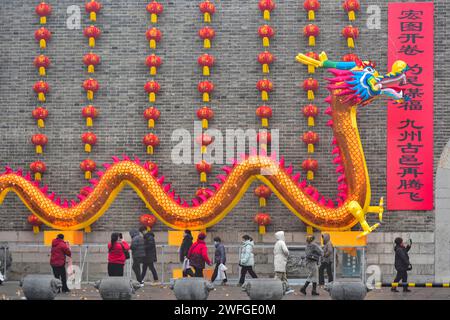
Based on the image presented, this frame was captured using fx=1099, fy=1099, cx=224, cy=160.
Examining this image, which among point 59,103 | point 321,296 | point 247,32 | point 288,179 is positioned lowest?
point 321,296

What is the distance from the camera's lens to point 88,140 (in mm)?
26312

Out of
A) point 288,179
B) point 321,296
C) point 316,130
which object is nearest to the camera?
point 321,296

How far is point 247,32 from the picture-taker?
26.4 meters

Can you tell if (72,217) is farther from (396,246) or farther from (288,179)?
(396,246)

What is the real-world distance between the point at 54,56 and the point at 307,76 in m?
6.19

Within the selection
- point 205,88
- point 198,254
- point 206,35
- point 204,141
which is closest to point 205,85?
point 205,88

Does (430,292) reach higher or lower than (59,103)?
lower

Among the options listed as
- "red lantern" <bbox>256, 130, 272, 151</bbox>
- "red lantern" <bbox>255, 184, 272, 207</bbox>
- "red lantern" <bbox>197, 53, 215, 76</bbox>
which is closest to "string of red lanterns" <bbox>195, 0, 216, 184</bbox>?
"red lantern" <bbox>197, 53, 215, 76</bbox>

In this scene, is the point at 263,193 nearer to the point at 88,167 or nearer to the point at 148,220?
the point at 148,220

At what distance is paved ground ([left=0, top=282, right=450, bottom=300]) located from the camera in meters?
21.9

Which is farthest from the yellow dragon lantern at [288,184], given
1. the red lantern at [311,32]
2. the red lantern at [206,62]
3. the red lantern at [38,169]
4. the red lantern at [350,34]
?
the red lantern at [206,62]

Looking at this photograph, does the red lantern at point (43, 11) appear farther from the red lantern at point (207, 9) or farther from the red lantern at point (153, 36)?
the red lantern at point (207, 9)

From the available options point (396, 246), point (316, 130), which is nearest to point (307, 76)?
point (316, 130)

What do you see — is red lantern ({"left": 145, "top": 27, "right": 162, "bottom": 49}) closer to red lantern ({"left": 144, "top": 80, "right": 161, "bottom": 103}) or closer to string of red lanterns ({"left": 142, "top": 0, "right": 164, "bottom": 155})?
string of red lanterns ({"left": 142, "top": 0, "right": 164, "bottom": 155})
